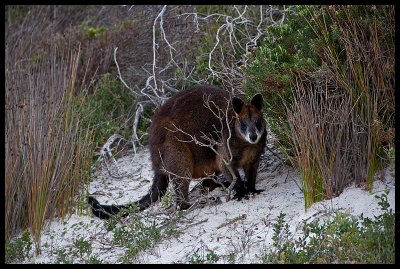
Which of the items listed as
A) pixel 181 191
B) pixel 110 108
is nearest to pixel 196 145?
pixel 181 191

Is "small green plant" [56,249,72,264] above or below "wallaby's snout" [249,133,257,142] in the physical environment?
below

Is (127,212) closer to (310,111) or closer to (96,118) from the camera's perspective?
(310,111)

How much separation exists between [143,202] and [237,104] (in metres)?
1.51

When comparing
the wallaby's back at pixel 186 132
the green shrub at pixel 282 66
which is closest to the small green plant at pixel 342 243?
the green shrub at pixel 282 66

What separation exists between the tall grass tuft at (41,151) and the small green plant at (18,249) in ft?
0.45

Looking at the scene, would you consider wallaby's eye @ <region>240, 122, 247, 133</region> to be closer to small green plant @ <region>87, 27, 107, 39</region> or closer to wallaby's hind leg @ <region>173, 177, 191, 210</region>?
wallaby's hind leg @ <region>173, 177, 191, 210</region>

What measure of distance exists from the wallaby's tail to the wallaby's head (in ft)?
3.56

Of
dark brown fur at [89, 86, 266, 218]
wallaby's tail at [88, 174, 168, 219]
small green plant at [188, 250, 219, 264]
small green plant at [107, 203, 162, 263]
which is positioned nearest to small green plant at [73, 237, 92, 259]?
small green plant at [107, 203, 162, 263]

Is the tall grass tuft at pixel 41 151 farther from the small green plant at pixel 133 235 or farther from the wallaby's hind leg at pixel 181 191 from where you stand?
the wallaby's hind leg at pixel 181 191

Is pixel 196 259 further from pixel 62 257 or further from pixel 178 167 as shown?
pixel 178 167

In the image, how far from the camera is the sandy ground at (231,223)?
22.1 ft

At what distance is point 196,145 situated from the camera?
8102 mm

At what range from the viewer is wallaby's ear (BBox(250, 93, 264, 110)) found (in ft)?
25.2
